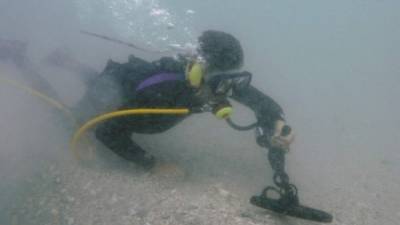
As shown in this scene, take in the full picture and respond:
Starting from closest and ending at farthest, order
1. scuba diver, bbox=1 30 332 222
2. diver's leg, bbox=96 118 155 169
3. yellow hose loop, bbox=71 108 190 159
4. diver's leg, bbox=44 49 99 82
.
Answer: yellow hose loop, bbox=71 108 190 159 → scuba diver, bbox=1 30 332 222 → diver's leg, bbox=96 118 155 169 → diver's leg, bbox=44 49 99 82

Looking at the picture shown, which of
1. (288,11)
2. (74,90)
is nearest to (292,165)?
(74,90)

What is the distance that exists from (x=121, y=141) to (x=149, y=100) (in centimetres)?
57

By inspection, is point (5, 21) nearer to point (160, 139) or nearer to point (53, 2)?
point (53, 2)

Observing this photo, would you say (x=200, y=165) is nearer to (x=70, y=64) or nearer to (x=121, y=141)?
(x=121, y=141)

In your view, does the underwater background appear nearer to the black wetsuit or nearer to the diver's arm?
the black wetsuit

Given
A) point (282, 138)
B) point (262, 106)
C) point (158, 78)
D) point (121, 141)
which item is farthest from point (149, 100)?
point (282, 138)

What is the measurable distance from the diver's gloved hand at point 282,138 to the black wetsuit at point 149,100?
0.20m

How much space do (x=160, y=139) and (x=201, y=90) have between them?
1.97m

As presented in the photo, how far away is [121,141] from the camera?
413 cm

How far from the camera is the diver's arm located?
414 cm

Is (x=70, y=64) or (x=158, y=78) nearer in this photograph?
(x=158, y=78)

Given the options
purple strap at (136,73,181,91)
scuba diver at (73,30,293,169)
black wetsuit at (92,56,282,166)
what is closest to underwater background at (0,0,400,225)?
black wetsuit at (92,56,282,166)

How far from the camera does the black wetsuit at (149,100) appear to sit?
12.5ft

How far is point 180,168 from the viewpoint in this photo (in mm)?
4418
